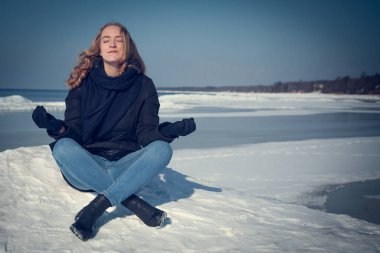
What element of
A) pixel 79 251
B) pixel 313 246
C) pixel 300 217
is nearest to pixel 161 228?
pixel 79 251

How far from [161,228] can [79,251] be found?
63 cm

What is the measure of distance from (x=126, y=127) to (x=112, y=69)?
0.54 metres

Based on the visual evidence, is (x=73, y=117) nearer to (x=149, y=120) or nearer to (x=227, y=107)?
(x=149, y=120)

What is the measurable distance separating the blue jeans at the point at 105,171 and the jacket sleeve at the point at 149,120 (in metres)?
0.11

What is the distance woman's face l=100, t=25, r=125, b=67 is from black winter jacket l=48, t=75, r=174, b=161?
0.98 ft

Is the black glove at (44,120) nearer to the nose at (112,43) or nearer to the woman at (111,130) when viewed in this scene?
the woman at (111,130)

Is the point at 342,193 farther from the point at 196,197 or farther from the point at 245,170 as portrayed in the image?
the point at 196,197

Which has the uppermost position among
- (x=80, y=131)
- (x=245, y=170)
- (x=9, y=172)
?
(x=80, y=131)

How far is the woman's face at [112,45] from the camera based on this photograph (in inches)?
109

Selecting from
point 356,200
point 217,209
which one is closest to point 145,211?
point 217,209

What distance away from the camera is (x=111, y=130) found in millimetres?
2680

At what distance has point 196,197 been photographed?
10.9 ft

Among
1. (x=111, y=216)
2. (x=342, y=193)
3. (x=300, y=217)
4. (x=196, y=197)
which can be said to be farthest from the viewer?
(x=342, y=193)

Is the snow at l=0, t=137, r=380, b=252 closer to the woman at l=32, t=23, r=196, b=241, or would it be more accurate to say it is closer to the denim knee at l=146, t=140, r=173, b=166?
the woman at l=32, t=23, r=196, b=241
